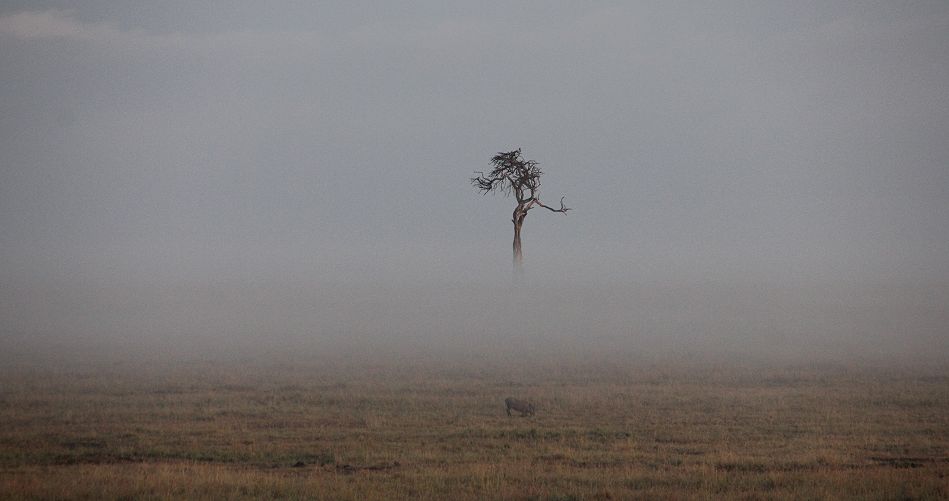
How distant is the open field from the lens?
1527cm

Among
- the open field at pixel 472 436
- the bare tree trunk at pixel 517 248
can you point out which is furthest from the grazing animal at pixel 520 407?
the bare tree trunk at pixel 517 248

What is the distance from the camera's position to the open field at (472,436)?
15273 mm

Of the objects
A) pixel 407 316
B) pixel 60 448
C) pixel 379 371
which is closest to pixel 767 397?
pixel 379 371

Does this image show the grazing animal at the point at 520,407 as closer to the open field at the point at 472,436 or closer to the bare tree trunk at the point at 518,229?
the open field at the point at 472,436

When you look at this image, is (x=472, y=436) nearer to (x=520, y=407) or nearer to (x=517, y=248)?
(x=520, y=407)

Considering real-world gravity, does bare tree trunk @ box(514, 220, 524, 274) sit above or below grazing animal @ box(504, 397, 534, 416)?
above

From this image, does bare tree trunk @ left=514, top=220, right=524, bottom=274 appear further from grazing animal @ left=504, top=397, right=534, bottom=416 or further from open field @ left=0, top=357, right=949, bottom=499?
grazing animal @ left=504, top=397, right=534, bottom=416

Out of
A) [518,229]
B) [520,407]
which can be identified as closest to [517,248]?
[518,229]

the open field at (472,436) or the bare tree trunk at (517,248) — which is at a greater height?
the bare tree trunk at (517,248)

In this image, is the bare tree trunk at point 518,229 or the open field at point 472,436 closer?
the open field at point 472,436

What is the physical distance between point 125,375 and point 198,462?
2150 centimetres

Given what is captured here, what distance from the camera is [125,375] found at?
3716cm

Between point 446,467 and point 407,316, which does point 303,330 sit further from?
point 446,467

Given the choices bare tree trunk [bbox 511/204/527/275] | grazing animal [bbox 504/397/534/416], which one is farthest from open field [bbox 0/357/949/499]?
bare tree trunk [bbox 511/204/527/275]
